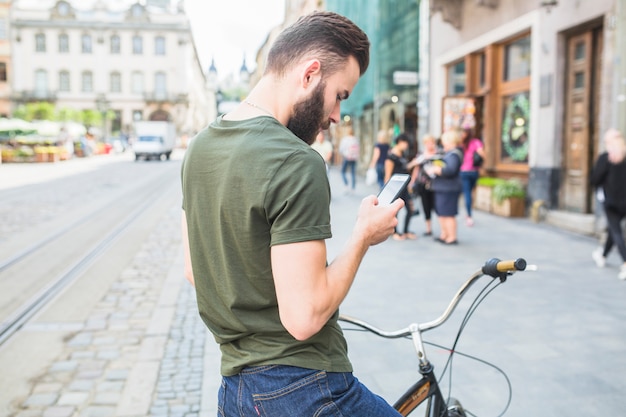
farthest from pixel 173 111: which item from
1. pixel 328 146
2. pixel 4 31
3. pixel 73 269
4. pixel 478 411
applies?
pixel 478 411

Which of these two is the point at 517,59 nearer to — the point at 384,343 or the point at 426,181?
the point at 426,181

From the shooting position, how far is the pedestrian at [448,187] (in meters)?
9.39

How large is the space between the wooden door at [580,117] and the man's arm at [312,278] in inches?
409

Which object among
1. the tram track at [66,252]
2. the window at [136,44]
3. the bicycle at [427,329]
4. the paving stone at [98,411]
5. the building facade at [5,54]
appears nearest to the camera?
the bicycle at [427,329]

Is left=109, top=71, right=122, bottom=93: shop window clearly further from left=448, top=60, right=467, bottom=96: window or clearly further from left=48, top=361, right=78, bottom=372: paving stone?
left=48, top=361, right=78, bottom=372: paving stone

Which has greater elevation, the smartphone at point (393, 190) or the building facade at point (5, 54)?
the building facade at point (5, 54)

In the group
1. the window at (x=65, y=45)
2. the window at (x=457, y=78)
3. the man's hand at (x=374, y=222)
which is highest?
the window at (x=65, y=45)

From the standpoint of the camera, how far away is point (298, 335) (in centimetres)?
148

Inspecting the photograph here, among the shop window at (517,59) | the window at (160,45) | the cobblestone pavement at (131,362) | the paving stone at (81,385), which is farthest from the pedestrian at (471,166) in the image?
the window at (160,45)

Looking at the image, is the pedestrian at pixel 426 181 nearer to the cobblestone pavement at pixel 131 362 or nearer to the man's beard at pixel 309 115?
the cobblestone pavement at pixel 131 362

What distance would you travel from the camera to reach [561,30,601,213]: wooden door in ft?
35.7

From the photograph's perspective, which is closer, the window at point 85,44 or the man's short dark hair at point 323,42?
the man's short dark hair at point 323,42

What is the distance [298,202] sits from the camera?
141cm

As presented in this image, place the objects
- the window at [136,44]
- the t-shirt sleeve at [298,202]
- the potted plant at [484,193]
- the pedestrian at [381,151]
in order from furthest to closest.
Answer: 1. the window at [136,44]
2. the pedestrian at [381,151]
3. the potted plant at [484,193]
4. the t-shirt sleeve at [298,202]
